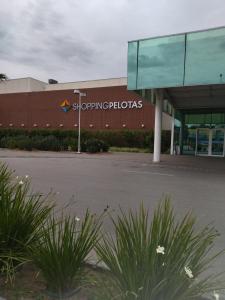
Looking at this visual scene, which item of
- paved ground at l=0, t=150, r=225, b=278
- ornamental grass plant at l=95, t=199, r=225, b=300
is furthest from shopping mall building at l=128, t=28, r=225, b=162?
ornamental grass plant at l=95, t=199, r=225, b=300

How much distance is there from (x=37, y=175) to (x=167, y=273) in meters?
11.6

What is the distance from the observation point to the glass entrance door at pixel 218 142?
91.7 ft

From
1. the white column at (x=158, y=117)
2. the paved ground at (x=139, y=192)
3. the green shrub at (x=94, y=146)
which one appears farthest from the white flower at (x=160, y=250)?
the green shrub at (x=94, y=146)

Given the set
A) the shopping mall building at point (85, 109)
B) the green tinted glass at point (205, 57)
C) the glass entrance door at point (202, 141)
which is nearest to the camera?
the green tinted glass at point (205, 57)

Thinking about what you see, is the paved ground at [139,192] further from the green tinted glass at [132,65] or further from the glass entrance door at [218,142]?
the glass entrance door at [218,142]

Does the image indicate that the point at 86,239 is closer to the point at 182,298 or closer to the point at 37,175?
the point at 182,298

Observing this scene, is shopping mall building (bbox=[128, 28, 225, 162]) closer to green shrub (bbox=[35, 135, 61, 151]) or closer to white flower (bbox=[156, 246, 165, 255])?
white flower (bbox=[156, 246, 165, 255])

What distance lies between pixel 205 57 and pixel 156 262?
13.4 meters

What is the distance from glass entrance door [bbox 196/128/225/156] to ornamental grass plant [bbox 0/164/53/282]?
2647cm

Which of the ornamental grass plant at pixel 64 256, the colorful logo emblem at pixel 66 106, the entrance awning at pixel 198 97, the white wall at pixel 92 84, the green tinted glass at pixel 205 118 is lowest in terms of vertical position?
the ornamental grass plant at pixel 64 256

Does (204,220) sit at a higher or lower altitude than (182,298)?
lower

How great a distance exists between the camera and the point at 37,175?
44.4 ft

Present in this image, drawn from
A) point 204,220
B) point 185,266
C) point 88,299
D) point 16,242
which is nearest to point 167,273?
point 185,266

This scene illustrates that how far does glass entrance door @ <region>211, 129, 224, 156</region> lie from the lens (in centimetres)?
2795
